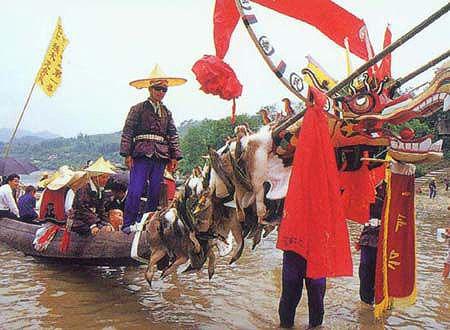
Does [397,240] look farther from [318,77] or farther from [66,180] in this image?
[66,180]

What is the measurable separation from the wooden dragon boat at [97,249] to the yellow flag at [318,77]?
220cm

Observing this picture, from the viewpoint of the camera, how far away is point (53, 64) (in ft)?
25.1

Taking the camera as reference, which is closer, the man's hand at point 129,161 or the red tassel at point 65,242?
the man's hand at point 129,161

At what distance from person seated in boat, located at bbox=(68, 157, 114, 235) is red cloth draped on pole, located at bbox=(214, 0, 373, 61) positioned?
3.08 metres

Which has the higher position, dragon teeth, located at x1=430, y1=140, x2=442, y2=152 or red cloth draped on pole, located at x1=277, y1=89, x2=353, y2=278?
dragon teeth, located at x1=430, y1=140, x2=442, y2=152

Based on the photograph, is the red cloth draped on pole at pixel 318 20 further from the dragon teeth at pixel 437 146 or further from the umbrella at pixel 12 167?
the umbrella at pixel 12 167

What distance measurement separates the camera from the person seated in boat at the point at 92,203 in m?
5.54

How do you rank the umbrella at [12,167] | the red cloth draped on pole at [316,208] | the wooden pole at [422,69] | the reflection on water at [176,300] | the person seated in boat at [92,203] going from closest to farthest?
the wooden pole at [422,69], the red cloth draped on pole at [316,208], the reflection on water at [176,300], the person seated in boat at [92,203], the umbrella at [12,167]

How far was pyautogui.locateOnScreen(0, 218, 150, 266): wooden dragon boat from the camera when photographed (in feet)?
15.1

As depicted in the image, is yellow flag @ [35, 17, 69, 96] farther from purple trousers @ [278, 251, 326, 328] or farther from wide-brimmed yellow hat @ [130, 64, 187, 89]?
purple trousers @ [278, 251, 326, 328]

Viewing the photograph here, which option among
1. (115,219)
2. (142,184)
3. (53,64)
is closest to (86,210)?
(115,219)

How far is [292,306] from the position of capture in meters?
3.63

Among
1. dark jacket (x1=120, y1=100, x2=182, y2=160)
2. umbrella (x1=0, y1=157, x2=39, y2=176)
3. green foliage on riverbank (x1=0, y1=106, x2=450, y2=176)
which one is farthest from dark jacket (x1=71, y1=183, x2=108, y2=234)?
green foliage on riverbank (x1=0, y1=106, x2=450, y2=176)

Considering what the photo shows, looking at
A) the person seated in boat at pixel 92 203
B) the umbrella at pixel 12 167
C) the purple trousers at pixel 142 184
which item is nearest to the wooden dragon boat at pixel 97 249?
the person seated in boat at pixel 92 203
